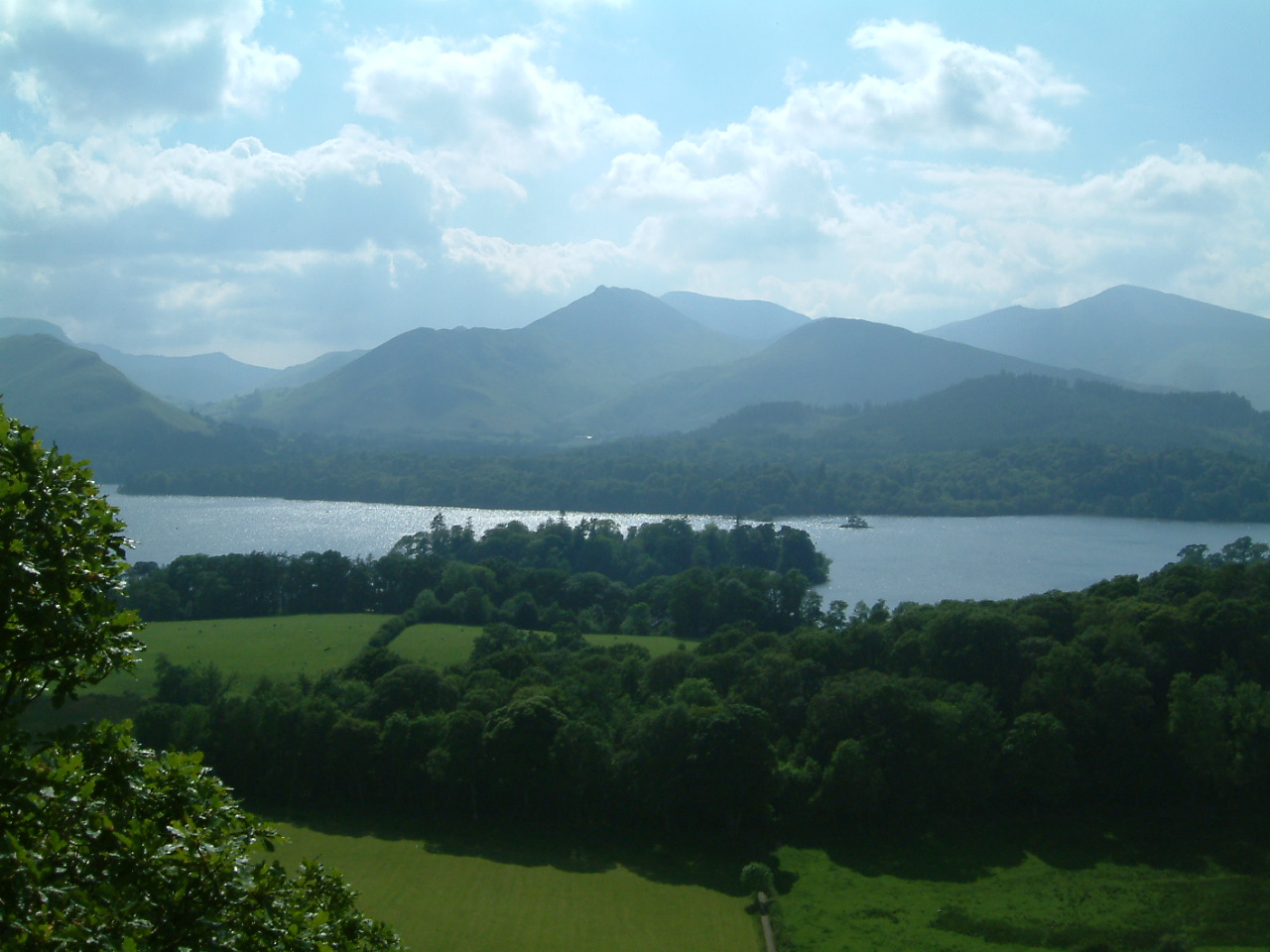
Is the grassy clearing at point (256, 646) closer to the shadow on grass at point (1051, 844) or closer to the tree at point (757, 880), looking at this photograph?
the tree at point (757, 880)

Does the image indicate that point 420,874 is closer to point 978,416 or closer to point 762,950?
point 762,950

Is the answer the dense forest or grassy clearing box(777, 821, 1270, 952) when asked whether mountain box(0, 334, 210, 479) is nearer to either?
the dense forest

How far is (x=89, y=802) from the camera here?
276cm

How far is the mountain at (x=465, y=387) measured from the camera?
145m

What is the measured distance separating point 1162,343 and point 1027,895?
183900mm

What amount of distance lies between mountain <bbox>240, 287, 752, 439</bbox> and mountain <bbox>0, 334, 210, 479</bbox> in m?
29.8

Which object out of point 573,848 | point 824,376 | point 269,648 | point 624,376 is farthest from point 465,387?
point 573,848

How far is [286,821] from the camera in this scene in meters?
15.5

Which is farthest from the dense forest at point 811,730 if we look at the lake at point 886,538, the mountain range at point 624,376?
the mountain range at point 624,376

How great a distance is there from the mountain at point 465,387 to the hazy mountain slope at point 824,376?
1600 cm

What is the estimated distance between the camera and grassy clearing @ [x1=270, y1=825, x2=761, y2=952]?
11.4 meters

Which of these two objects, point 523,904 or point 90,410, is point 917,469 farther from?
point 90,410

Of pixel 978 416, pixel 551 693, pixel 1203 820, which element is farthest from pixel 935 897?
pixel 978 416

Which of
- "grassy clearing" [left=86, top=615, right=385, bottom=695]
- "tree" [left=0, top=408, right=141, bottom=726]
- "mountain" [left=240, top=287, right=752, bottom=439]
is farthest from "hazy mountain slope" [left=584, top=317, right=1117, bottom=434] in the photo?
"tree" [left=0, top=408, right=141, bottom=726]
